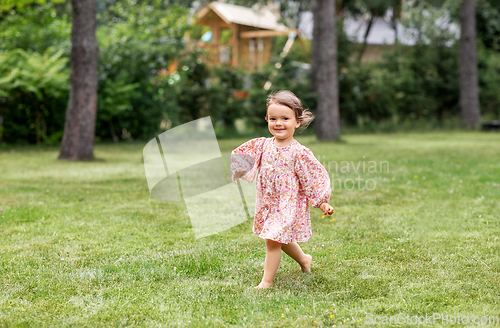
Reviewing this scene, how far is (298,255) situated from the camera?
3.89 metres

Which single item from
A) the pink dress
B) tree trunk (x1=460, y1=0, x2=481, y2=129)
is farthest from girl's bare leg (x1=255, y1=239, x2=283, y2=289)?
tree trunk (x1=460, y1=0, x2=481, y2=129)

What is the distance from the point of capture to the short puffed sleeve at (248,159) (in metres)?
3.85

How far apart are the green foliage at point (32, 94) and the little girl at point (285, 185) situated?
35.7 ft

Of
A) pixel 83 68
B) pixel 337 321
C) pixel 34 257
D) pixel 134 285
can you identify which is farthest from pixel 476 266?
pixel 83 68

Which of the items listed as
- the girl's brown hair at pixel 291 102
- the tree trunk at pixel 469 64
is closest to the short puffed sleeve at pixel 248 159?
the girl's brown hair at pixel 291 102

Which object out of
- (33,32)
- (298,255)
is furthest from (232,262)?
(33,32)

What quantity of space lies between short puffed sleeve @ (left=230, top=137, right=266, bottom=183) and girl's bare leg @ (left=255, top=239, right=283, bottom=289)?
529 millimetres

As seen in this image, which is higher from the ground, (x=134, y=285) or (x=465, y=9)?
(x=465, y=9)

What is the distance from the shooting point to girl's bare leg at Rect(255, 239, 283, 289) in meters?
3.60

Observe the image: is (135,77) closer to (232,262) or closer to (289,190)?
(232,262)

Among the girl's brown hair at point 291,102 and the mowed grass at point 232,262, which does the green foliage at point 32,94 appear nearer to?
the mowed grass at point 232,262

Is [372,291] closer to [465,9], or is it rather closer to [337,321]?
[337,321]

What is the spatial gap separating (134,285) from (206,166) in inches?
271

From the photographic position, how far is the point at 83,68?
36.6 ft
